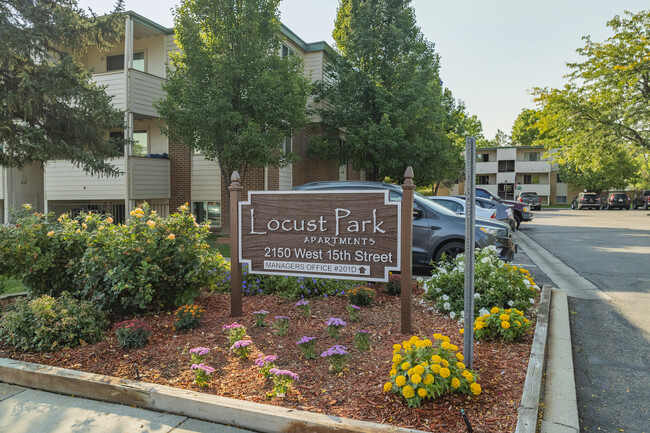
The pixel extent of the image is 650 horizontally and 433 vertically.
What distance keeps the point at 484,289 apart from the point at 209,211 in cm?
1316

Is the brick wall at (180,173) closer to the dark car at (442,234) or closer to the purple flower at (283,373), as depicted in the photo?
the dark car at (442,234)

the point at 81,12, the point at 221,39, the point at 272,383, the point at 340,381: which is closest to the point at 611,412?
the point at 340,381

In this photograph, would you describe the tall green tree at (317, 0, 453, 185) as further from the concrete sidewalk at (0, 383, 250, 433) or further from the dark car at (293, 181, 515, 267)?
the concrete sidewalk at (0, 383, 250, 433)

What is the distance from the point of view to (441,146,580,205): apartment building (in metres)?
62.2

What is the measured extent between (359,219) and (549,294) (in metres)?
3.50

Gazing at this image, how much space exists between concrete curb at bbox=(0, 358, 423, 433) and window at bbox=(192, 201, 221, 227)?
12.6 m

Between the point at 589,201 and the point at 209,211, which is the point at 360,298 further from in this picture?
the point at 589,201

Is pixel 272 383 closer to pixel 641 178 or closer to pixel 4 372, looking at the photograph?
pixel 4 372

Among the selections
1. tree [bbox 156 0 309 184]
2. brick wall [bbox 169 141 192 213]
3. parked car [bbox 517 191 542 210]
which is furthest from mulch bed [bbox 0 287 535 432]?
parked car [bbox 517 191 542 210]

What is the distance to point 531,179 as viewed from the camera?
6362cm

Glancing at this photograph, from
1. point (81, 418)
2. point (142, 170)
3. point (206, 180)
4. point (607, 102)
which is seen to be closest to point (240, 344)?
point (81, 418)

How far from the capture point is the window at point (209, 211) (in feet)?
54.2

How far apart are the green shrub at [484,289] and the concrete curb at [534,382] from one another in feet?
A: 1.31

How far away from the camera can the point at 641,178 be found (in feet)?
170
